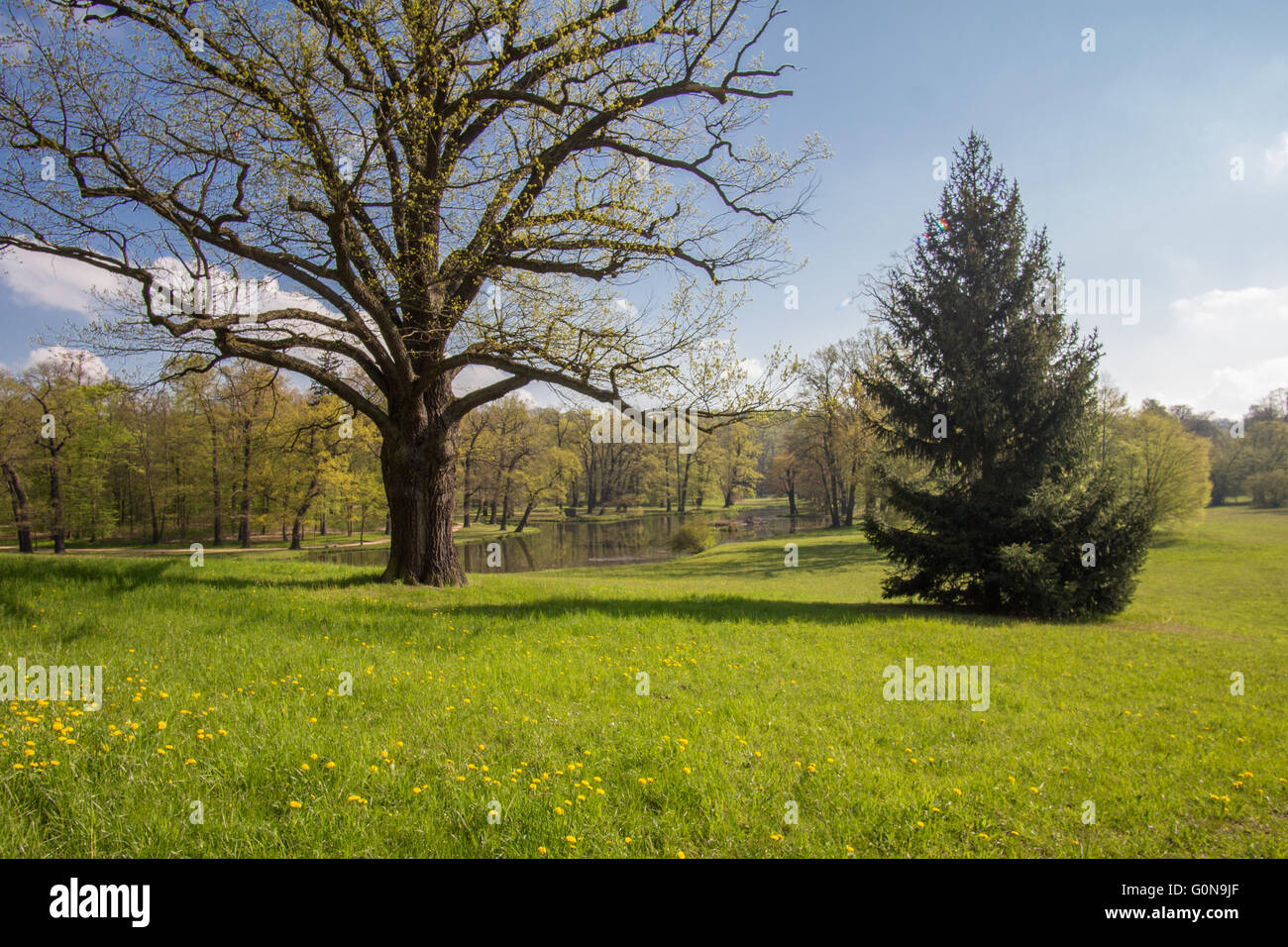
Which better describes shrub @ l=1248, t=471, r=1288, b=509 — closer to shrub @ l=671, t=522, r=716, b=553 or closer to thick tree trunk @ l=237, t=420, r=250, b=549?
shrub @ l=671, t=522, r=716, b=553

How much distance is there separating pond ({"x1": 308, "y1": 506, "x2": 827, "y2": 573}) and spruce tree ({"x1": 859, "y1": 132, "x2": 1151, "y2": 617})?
73.5 ft

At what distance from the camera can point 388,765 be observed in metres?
3.91

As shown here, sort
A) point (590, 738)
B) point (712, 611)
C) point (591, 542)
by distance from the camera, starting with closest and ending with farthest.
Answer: point (590, 738)
point (712, 611)
point (591, 542)

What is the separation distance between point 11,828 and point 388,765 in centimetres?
177

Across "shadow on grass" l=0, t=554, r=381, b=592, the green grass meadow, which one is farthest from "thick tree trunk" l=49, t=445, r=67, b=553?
the green grass meadow

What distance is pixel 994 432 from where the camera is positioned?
45.7 ft

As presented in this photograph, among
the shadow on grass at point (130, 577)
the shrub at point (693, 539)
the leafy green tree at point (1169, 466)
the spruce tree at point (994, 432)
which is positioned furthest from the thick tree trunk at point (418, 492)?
the leafy green tree at point (1169, 466)

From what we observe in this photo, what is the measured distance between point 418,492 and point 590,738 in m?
8.75

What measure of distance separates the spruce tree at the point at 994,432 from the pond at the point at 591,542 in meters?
22.4

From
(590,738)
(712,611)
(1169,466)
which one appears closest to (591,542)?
(712,611)

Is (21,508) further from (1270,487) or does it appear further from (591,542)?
(1270,487)

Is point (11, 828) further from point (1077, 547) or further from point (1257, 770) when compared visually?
point (1077, 547)

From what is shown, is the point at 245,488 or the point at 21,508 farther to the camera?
the point at 245,488

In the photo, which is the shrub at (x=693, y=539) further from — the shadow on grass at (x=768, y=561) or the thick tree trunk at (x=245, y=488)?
the thick tree trunk at (x=245, y=488)
